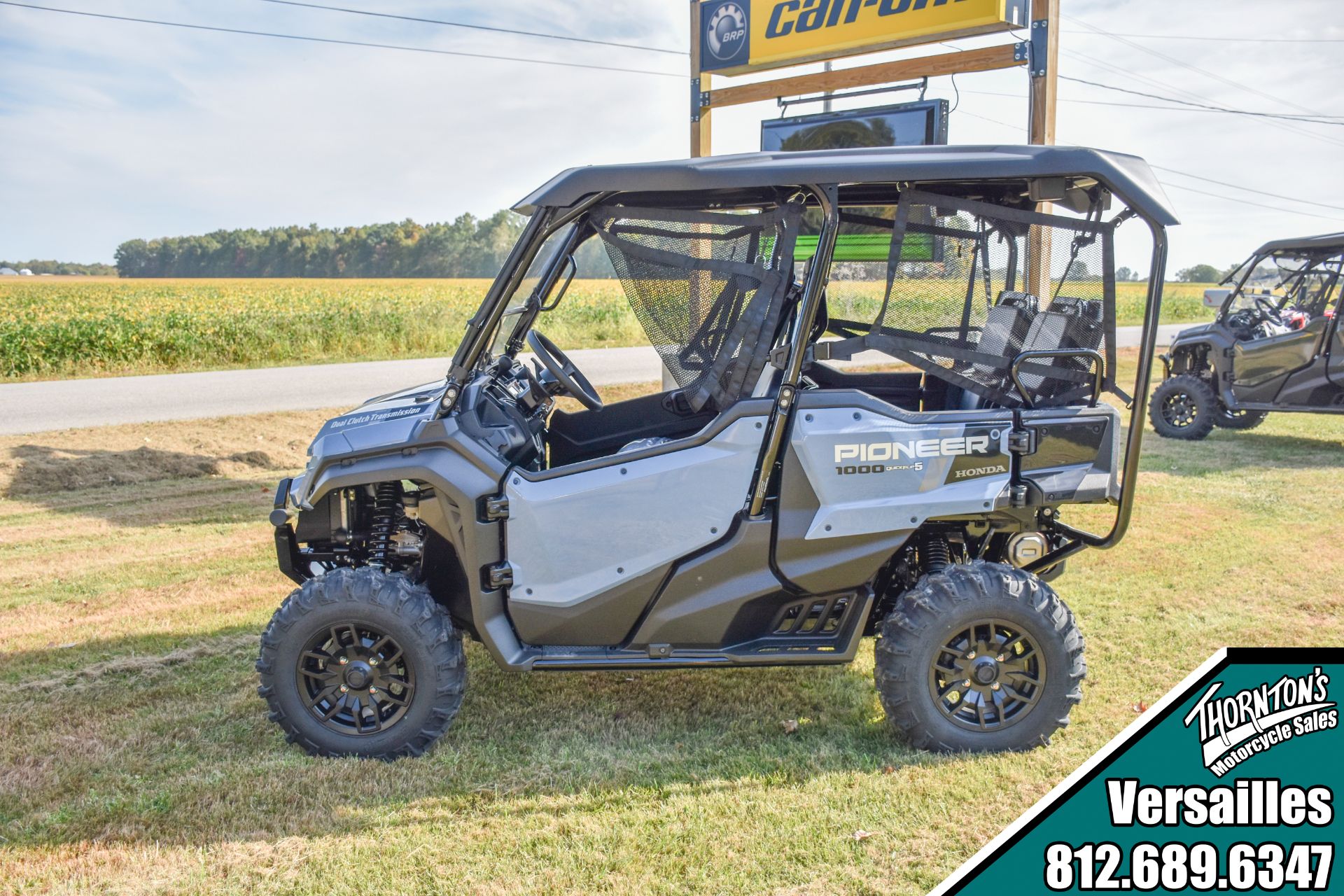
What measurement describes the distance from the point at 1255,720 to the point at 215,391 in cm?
1276

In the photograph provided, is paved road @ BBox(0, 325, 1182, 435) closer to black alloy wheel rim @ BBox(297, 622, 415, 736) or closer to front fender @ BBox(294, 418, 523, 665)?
front fender @ BBox(294, 418, 523, 665)

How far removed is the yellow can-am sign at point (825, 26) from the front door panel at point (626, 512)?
4832mm

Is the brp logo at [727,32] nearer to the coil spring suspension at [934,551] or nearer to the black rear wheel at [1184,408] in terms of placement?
the coil spring suspension at [934,551]

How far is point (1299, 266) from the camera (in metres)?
9.73

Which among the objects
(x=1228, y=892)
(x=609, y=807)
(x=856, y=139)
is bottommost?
(x=609, y=807)

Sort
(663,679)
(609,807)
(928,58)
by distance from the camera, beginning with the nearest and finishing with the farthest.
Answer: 1. (609,807)
2. (663,679)
3. (928,58)

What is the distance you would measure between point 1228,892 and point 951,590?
130 centimetres

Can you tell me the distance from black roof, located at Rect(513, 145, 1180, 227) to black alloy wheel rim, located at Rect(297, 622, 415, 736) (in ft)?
5.55

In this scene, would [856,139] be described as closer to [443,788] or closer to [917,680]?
[917,680]

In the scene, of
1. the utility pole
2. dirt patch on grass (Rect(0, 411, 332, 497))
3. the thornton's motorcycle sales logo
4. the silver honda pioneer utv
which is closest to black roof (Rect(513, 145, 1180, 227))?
the silver honda pioneer utv

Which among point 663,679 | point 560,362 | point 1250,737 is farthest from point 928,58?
point 1250,737

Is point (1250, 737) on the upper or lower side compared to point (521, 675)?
upper

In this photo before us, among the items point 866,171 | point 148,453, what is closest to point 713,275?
point 866,171

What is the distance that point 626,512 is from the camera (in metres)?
3.56
